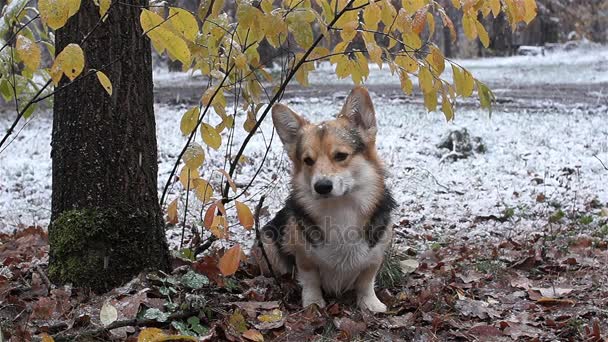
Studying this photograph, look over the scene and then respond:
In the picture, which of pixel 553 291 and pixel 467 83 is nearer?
pixel 467 83

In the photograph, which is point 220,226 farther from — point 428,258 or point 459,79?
point 428,258

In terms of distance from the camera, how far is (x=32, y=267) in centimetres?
402

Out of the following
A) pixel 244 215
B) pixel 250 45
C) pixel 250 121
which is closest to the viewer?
pixel 244 215

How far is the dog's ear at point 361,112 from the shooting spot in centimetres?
388

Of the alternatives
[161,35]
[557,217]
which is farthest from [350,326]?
[557,217]

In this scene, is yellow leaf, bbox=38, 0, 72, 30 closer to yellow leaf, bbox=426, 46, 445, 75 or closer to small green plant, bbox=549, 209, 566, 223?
yellow leaf, bbox=426, 46, 445, 75

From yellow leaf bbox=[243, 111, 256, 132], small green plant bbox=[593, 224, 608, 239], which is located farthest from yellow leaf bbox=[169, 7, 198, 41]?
small green plant bbox=[593, 224, 608, 239]

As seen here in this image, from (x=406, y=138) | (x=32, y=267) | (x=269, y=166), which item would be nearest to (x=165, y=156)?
(x=269, y=166)

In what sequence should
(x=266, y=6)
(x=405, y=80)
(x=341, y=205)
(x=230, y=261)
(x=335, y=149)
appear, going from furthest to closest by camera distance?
(x=341, y=205) → (x=335, y=149) → (x=405, y=80) → (x=266, y=6) → (x=230, y=261)

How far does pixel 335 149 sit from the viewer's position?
3.71 m

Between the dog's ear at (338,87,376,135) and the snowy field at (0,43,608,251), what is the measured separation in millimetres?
380

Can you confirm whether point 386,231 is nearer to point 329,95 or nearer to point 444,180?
point 444,180

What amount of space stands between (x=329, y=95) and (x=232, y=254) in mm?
11725

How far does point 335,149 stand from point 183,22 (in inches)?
61.1
